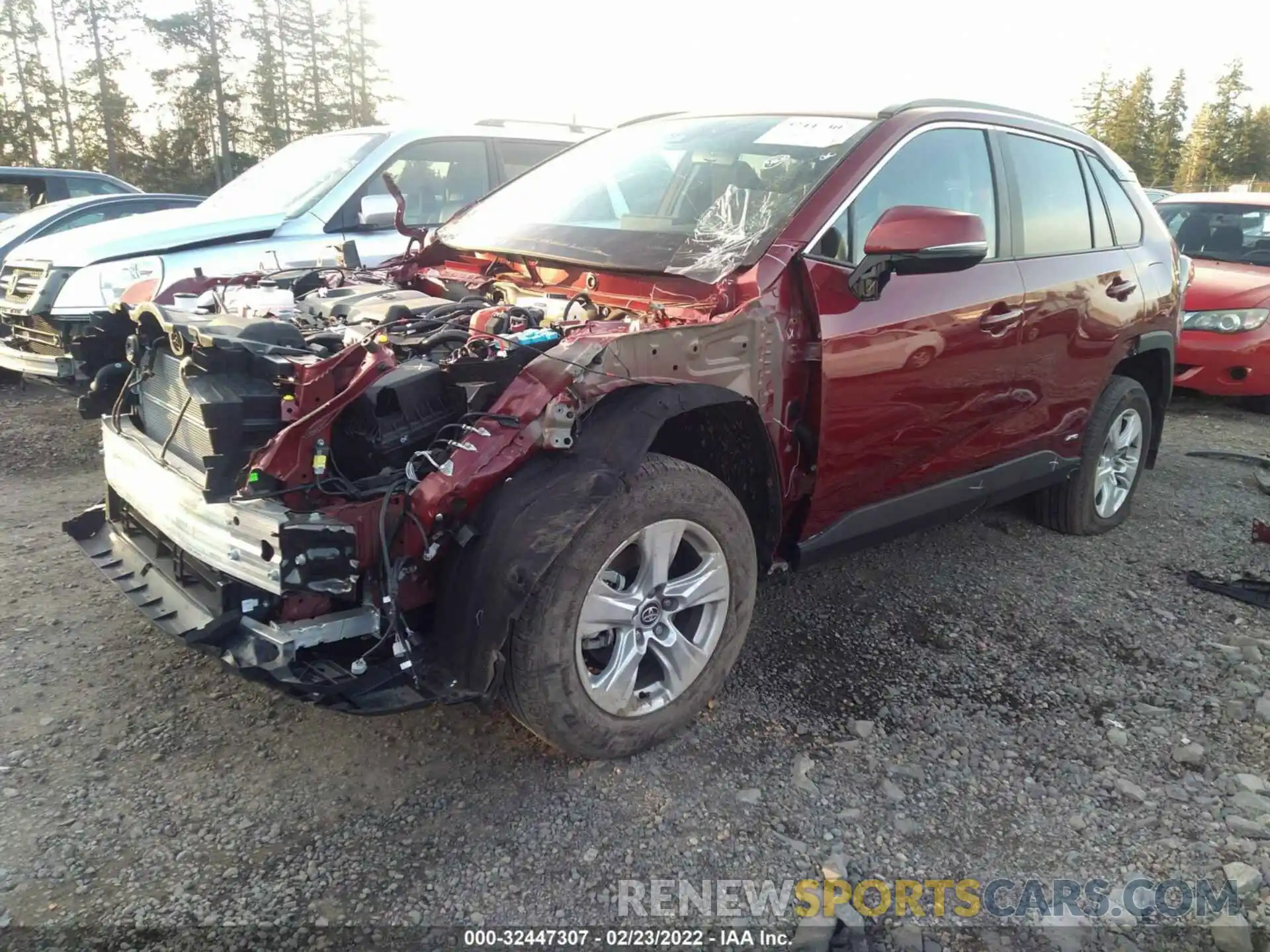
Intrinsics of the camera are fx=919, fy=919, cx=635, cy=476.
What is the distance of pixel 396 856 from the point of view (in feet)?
7.60

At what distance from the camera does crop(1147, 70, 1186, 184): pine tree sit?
65.8m

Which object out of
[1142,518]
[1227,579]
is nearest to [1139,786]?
[1227,579]

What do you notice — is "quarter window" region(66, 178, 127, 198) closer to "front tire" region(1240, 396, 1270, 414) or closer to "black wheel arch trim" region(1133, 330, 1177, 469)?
"black wheel arch trim" region(1133, 330, 1177, 469)

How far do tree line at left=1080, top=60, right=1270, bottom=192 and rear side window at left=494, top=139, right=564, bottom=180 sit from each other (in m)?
67.2

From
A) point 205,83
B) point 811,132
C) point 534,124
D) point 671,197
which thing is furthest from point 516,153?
point 205,83

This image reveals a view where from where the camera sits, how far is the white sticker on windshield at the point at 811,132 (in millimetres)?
3312

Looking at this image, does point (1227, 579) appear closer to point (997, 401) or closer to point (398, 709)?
point (997, 401)

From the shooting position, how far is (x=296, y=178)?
653 cm

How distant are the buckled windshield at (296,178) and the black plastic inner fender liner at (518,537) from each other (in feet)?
14.8

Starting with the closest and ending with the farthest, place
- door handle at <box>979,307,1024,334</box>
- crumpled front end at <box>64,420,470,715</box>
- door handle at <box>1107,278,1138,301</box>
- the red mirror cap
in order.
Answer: crumpled front end at <box>64,420,470,715</box> → the red mirror cap → door handle at <box>979,307,1024,334</box> → door handle at <box>1107,278,1138,301</box>

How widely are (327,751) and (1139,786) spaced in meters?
2.44

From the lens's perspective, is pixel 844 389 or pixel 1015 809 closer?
pixel 1015 809

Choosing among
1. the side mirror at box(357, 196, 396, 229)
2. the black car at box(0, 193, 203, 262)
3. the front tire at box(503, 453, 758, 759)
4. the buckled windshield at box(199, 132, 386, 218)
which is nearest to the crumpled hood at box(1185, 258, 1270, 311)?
the side mirror at box(357, 196, 396, 229)

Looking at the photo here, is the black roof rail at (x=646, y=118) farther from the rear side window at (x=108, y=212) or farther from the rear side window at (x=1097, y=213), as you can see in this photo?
the rear side window at (x=108, y=212)
